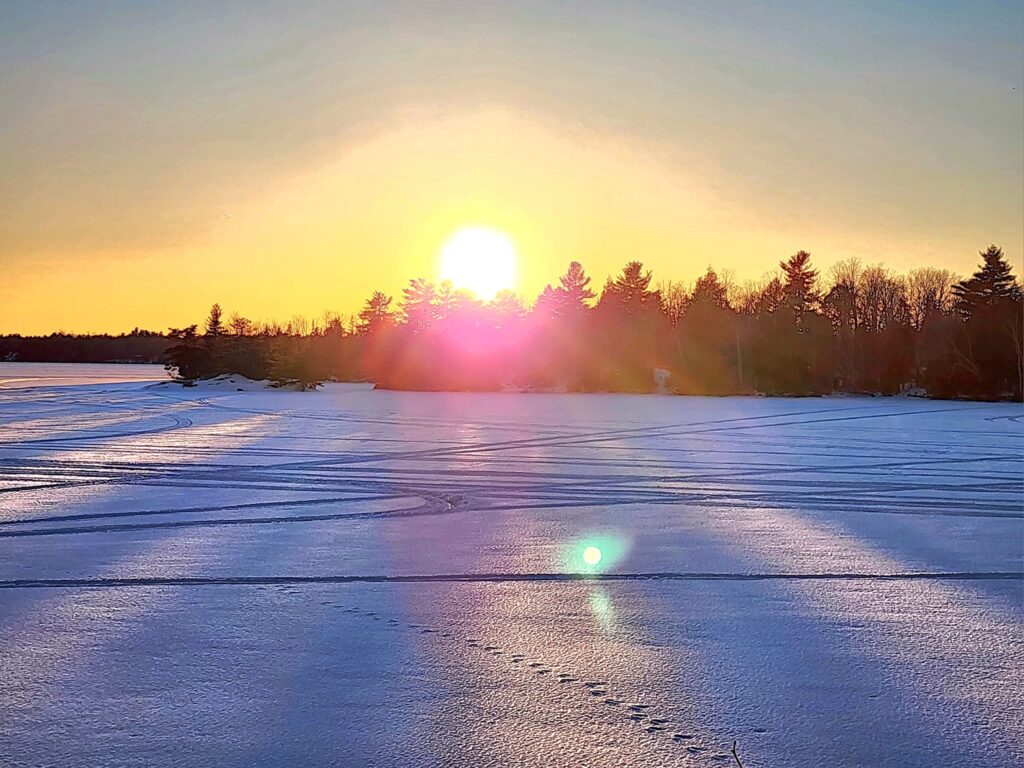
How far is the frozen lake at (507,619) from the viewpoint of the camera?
3.46 metres

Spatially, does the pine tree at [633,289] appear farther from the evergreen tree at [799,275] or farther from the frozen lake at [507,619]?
the frozen lake at [507,619]

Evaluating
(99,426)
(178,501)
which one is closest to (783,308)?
(99,426)

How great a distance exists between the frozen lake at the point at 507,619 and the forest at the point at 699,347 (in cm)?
3583

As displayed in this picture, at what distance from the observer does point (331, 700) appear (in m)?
3.80

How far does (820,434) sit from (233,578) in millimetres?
16679

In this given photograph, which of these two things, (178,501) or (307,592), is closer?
(307,592)

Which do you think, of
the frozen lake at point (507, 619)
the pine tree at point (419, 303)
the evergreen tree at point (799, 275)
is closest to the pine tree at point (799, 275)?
the evergreen tree at point (799, 275)

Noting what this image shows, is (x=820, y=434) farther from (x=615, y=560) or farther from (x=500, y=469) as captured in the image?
(x=615, y=560)

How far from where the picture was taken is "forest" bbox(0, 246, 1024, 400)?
44.5m

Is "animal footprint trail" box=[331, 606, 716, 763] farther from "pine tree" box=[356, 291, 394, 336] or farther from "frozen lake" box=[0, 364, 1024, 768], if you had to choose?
"pine tree" box=[356, 291, 394, 336]

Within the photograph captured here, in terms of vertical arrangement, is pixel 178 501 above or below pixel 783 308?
below

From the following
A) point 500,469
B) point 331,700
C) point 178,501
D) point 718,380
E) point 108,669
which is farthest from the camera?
point 718,380

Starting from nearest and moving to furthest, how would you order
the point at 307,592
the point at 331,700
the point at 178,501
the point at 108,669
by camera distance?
the point at 331,700, the point at 108,669, the point at 307,592, the point at 178,501

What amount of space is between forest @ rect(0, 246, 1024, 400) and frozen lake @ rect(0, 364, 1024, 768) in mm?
35829
